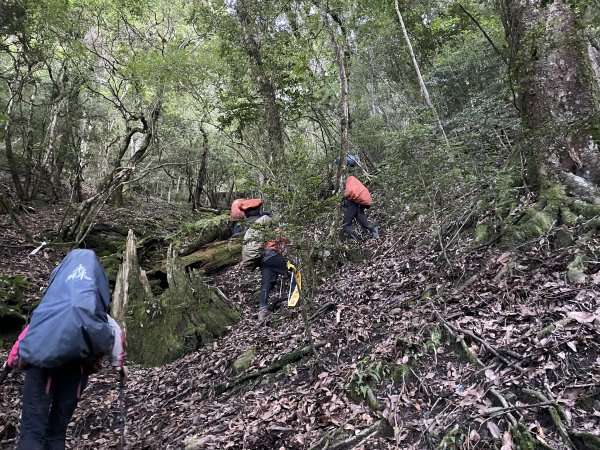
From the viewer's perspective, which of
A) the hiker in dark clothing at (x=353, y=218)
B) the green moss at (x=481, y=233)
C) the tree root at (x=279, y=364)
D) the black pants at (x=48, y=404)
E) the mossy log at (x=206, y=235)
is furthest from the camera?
the mossy log at (x=206, y=235)

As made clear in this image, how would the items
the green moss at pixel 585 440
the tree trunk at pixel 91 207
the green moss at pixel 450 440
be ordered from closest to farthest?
the green moss at pixel 585 440
the green moss at pixel 450 440
the tree trunk at pixel 91 207

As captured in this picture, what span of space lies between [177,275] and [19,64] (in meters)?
8.43

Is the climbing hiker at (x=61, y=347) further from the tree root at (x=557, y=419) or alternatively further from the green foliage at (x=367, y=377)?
the tree root at (x=557, y=419)

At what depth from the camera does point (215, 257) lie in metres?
10.1

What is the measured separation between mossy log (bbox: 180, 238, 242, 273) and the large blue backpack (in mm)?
6094

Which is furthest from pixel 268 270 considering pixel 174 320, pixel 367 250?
pixel 367 250

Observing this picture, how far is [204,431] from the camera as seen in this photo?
13.6ft

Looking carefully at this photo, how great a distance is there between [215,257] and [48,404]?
22.0 feet

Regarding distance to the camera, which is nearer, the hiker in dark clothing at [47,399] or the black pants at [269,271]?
the hiker in dark clothing at [47,399]

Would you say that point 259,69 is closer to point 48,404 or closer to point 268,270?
point 268,270

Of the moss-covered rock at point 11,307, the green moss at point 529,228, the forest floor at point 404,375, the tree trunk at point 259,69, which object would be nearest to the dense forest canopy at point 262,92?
the tree trunk at point 259,69

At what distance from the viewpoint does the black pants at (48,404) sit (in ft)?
10.9

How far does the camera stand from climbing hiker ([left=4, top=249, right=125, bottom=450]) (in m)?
3.18

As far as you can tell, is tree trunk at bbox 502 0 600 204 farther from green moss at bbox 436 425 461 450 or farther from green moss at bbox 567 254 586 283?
green moss at bbox 436 425 461 450
